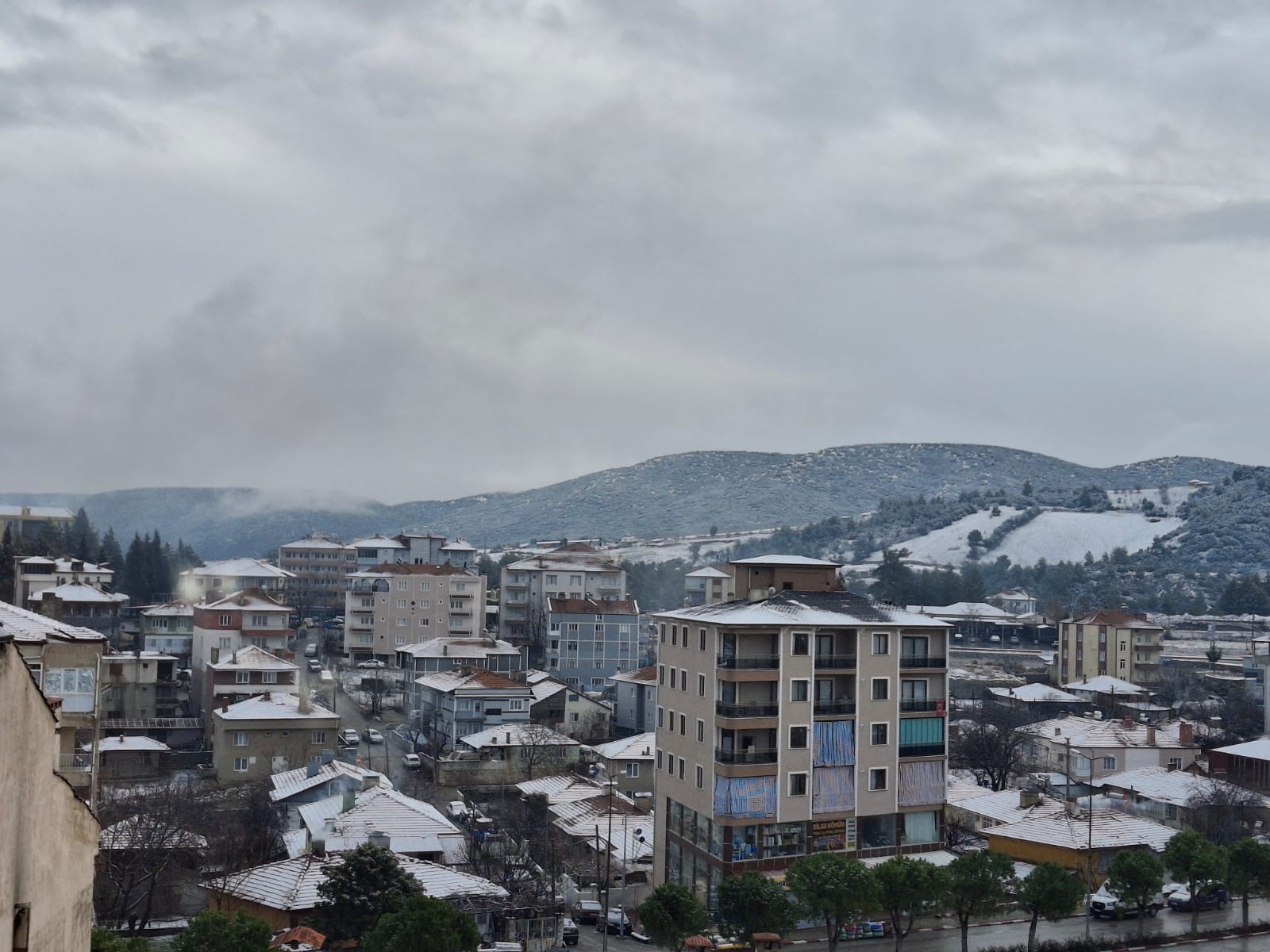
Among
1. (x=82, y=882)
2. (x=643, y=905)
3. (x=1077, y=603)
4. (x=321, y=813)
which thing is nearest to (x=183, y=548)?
(x=1077, y=603)

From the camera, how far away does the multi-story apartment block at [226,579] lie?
7944cm

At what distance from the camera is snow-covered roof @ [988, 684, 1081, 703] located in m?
69.6

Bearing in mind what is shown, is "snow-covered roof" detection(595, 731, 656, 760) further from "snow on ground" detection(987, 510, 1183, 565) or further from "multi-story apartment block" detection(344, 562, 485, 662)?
"snow on ground" detection(987, 510, 1183, 565)

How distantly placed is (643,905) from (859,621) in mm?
9949

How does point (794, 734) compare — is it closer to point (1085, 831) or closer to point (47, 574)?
point (1085, 831)

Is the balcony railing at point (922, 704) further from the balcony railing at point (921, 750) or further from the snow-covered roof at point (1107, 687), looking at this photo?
the snow-covered roof at point (1107, 687)

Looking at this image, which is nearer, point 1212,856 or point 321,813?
point 1212,856

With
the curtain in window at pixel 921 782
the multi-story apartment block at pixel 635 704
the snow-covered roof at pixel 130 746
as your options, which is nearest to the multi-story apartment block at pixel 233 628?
the snow-covered roof at pixel 130 746

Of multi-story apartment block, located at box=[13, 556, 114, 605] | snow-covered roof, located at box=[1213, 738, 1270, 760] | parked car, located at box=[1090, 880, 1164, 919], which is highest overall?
multi-story apartment block, located at box=[13, 556, 114, 605]

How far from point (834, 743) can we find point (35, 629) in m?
19.9

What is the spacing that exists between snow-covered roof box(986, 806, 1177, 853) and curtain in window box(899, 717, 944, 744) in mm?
4307

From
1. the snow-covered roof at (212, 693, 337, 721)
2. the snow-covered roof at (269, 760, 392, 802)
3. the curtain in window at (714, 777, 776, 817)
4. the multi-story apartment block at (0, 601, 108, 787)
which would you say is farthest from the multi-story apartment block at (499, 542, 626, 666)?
the multi-story apartment block at (0, 601, 108, 787)

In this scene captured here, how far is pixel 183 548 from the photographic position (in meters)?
131

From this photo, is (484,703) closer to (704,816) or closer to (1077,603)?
(704,816)
